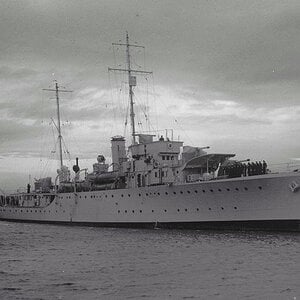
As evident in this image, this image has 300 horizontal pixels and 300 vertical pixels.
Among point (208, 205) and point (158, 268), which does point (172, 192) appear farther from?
point (158, 268)

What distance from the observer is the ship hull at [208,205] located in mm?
26500

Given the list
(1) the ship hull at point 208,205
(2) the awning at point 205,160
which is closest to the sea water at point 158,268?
(1) the ship hull at point 208,205

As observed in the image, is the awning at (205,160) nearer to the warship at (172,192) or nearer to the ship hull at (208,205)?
the warship at (172,192)

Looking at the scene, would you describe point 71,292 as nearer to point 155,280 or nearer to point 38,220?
point 155,280

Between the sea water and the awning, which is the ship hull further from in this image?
the awning

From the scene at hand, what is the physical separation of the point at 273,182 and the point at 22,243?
14.9 m

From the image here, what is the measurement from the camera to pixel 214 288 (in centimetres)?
1448

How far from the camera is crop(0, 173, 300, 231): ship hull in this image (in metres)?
26.5

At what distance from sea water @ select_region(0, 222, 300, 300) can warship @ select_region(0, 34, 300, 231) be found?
1.56 meters

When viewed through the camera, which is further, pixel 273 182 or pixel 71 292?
pixel 273 182

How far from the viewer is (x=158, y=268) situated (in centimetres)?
1769

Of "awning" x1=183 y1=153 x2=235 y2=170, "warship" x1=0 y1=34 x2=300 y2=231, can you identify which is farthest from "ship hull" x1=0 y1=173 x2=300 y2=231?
"awning" x1=183 y1=153 x2=235 y2=170

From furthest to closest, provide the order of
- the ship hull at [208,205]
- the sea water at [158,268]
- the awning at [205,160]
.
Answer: the awning at [205,160] → the ship hull at [208,205] → the sea water at [158,268]

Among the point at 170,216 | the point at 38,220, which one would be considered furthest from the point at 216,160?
the point at 38,220
